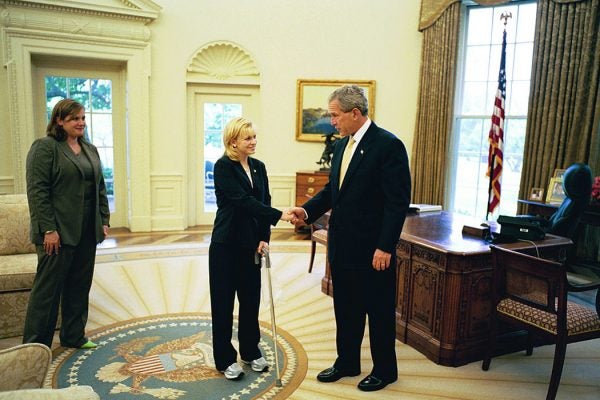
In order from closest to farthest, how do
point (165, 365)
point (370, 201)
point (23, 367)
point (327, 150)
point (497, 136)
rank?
point (23, 367)
point (370, 201)
point (165, 365)
point (497, 136)
point (327, 150)

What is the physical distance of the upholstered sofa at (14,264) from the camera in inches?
126

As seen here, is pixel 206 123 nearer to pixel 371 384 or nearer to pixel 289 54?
pixel 289 54

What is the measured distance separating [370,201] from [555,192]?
3.74 meters

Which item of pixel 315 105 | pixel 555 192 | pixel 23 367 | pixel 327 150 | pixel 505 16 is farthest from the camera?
pixel 315 105

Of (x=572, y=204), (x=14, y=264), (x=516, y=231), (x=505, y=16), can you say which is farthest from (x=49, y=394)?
(x=505, y=16)

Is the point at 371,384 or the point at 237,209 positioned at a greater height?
the point at 237,209

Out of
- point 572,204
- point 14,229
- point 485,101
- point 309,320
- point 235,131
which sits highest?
point 485,101

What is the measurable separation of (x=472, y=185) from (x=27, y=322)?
18.5 ft

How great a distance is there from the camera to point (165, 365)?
2912 millimetres

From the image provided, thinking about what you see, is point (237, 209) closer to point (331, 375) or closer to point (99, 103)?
point (331, 375)

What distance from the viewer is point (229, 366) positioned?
2.75 metres

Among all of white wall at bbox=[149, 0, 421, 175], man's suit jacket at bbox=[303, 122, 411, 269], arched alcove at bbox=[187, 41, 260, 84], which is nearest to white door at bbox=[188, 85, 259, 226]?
arched alcove at bbox=[187, 41, 260, 84]

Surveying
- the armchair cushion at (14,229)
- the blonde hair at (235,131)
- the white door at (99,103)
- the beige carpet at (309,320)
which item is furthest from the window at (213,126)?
the blonde hair at (235,131)

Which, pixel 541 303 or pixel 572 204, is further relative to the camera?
pixel 572 204
